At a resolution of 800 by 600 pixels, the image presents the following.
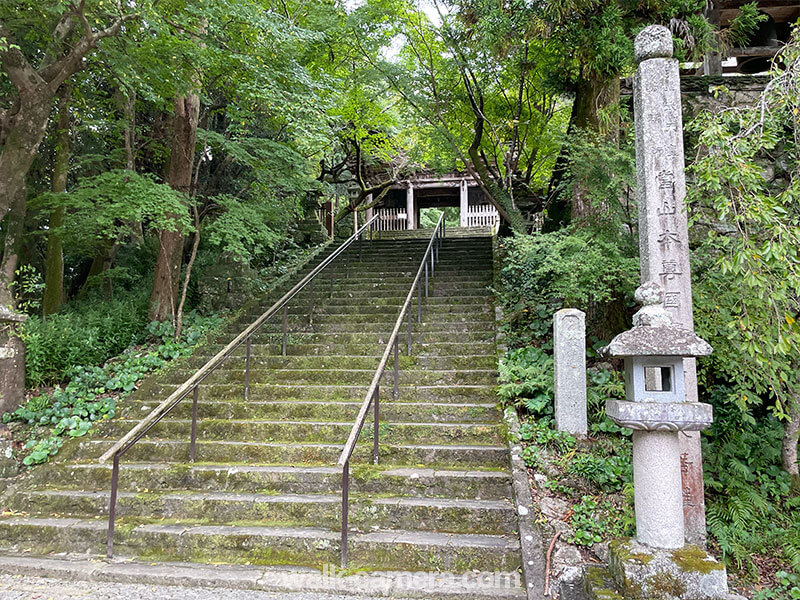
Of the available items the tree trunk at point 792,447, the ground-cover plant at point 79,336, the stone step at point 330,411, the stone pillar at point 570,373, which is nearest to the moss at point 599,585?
the stone pillar at point 570,373

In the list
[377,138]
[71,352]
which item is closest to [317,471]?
[71,352]

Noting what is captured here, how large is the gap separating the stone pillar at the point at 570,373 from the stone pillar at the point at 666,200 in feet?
3.78

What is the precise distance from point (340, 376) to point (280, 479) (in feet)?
6.30

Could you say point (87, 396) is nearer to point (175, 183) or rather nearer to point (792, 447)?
point (175, 183)

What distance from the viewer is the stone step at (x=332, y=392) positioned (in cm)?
555

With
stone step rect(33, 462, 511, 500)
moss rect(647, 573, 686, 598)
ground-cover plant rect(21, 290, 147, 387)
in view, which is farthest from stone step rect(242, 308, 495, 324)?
moss rect(647, 573, 686, 598)

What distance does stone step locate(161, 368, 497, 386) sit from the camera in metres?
5.89

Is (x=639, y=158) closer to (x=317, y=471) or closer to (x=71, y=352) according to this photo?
(x=317, y=471)

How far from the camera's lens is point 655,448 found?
3053 mm

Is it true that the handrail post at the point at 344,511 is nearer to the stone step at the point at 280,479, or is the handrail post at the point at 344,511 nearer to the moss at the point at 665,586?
the stone step at the point at 280,479

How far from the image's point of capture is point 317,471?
4402 mm

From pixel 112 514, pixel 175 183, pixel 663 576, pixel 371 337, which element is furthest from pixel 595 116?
pixel 112 514

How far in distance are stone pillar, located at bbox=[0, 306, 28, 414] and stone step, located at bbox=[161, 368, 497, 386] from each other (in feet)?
4.97

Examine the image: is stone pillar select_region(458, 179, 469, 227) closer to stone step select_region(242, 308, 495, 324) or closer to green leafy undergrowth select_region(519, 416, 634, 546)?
stone step select_region(242, 308, 495, 324)
